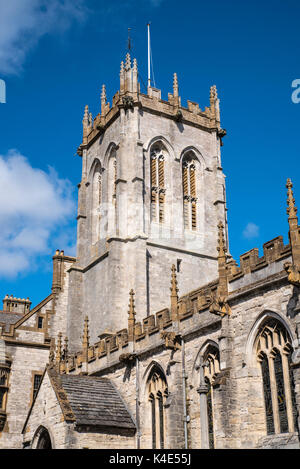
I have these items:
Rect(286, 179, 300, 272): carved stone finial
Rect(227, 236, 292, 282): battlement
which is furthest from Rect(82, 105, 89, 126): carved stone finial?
Rect(286, 179, 300, 272): carved stone finial

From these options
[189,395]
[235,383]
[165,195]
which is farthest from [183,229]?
[235,383]

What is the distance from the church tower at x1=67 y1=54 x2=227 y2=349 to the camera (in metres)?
36.7

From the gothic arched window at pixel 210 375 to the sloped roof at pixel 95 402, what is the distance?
473 centimetres

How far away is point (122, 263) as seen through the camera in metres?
36.7

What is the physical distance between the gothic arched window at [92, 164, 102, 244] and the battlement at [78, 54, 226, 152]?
9.52ft

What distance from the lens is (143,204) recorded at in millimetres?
38594

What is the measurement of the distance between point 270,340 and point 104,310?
1847 cm

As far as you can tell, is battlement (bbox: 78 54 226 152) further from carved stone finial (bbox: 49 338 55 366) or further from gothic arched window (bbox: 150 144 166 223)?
carved stone finial (bbox: 49 338 55 366)

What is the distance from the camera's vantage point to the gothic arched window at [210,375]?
71.5 ft

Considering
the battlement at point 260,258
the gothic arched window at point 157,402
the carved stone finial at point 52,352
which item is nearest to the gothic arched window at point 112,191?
the carved stone finial at point 52,352

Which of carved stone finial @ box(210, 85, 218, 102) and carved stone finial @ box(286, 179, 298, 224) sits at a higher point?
carved stone finial @ box(210, 85, 218, 102)

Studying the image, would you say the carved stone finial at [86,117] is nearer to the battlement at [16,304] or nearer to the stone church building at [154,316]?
the stone church building at [154,316]

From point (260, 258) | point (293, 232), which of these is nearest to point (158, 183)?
point (260, 258)

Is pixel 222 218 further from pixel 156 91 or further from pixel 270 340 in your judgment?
pixel 270 340
